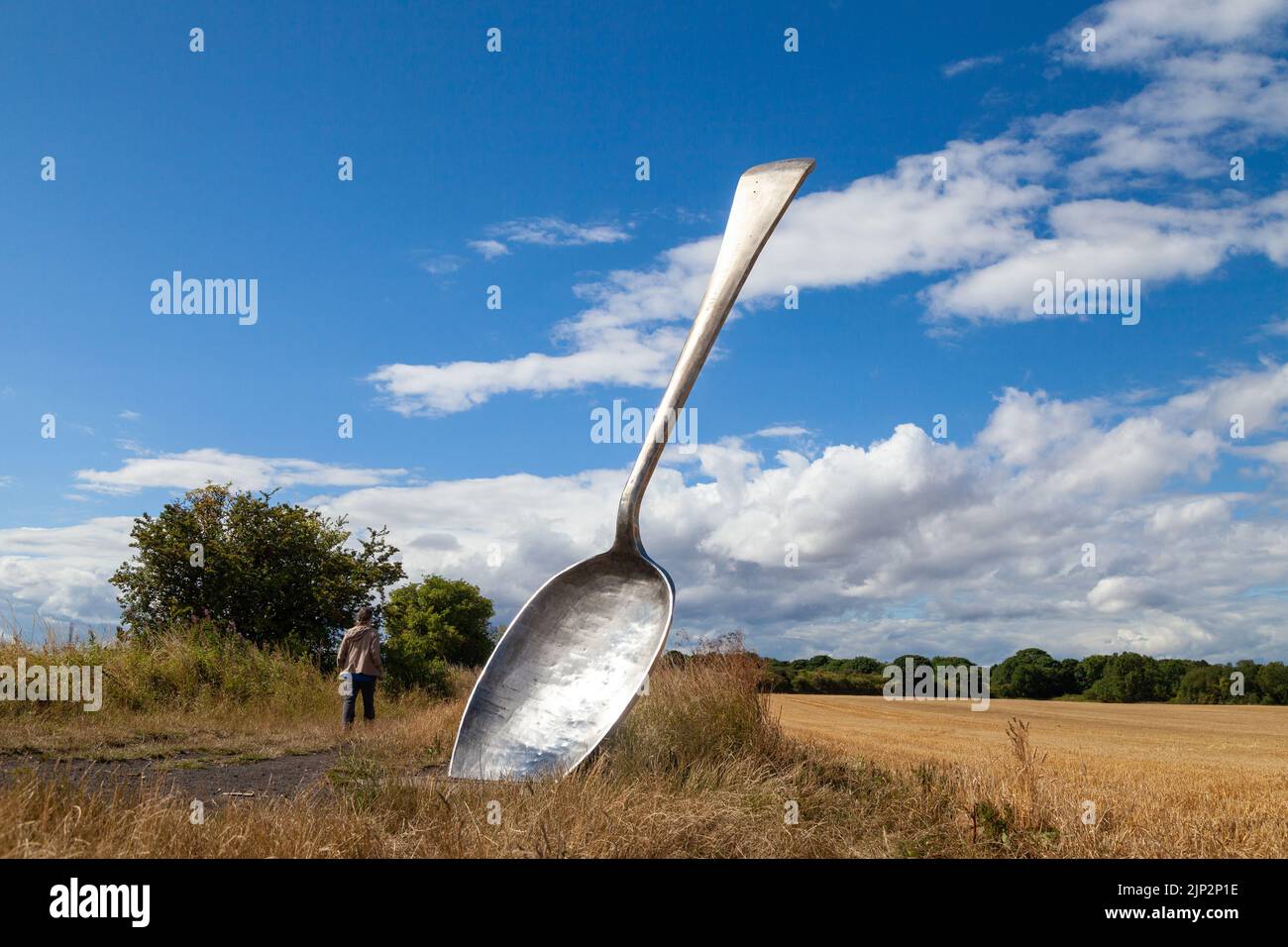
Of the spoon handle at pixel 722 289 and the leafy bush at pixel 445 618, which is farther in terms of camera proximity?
the leafy bush at pixel 445 618

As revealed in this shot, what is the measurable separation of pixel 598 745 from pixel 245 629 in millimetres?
13852

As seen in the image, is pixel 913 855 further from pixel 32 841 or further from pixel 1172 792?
pixel 32 841

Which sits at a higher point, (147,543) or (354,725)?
(147,543)

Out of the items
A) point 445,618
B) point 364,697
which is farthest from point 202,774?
point 445,618

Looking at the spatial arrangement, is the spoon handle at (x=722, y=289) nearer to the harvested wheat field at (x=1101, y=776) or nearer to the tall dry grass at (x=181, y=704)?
the harvested wheat field at (x=1101, y=776)

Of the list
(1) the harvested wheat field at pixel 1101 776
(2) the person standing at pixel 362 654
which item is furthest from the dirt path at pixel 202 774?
(1) the harvested wheat field at pixel 1101 776

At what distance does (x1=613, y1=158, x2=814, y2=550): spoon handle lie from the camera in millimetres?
7297

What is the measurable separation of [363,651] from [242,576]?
23.8 ft

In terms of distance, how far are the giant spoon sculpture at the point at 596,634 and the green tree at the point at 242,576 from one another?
11.7m

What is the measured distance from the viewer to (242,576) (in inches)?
696

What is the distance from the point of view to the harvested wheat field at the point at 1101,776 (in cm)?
543

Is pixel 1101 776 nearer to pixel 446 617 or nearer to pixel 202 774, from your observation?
pixel 202 774
